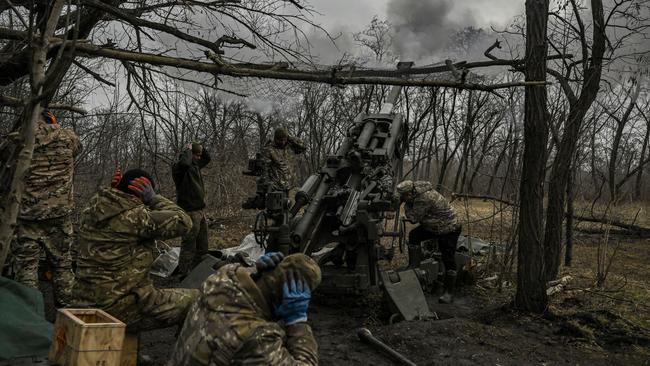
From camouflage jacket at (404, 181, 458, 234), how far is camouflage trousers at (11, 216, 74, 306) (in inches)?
178

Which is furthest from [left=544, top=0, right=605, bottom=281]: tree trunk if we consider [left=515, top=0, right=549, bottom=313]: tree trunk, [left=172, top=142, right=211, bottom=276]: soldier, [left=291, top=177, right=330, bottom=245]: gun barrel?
[left=172, top=142, right=211, bottom=276]: soldier

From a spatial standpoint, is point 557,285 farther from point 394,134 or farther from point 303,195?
point 303,195

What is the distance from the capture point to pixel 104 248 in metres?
4.04

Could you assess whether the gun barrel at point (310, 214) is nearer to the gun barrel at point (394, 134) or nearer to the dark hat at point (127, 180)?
the gun barrel at point (394, 134)

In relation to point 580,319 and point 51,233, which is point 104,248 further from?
point 580,319

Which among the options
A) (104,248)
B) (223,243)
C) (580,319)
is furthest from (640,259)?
(104,248)

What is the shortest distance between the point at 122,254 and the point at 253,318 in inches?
70.0

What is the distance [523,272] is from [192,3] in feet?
15.1

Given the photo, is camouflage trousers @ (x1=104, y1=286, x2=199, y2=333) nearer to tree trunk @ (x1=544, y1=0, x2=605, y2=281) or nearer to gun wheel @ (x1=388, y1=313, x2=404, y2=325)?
gun wheel @ (x1=388, y1=313, x2=404, y2=325)

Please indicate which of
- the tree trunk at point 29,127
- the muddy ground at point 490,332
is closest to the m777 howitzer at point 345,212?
the muddy ground at point 490,332

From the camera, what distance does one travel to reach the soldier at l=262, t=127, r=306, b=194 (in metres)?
9.12

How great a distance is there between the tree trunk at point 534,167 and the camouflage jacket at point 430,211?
1634mm

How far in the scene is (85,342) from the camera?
311cm

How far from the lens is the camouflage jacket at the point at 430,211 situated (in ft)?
26.5
